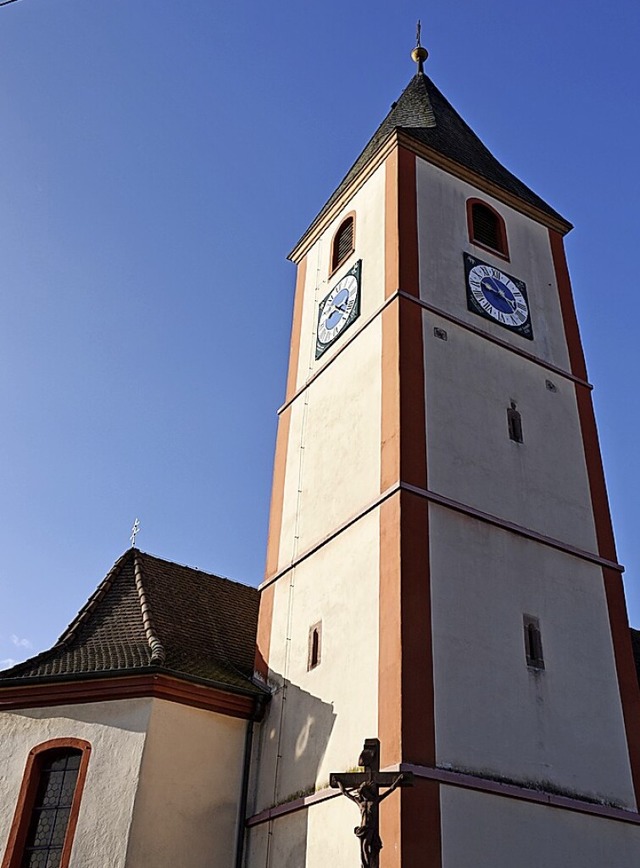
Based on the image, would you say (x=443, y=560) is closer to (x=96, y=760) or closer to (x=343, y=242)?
(x=96, y=760)

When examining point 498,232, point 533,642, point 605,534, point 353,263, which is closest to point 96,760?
point 533,642

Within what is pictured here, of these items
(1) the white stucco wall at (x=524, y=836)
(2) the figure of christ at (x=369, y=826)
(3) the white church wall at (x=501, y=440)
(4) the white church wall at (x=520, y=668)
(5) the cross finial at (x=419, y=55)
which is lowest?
(2) the figure of christ at (x=369, y=826)

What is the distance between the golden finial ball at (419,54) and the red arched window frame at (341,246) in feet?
23.1

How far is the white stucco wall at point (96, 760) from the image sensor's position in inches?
472

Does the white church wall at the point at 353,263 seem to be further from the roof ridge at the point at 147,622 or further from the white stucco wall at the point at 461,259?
the roof ridge at the point at 147,622

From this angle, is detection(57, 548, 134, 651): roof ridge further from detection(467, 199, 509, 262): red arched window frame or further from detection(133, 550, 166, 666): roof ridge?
detection(467, 199, 509, 262): red arched window frame

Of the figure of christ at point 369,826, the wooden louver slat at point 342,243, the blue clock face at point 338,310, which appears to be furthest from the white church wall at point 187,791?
the wooden louver slat at point 342,243

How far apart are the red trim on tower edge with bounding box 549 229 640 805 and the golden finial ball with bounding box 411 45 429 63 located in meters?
7.55

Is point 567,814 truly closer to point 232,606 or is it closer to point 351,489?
point 351,489

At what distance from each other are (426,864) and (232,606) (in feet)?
23.2

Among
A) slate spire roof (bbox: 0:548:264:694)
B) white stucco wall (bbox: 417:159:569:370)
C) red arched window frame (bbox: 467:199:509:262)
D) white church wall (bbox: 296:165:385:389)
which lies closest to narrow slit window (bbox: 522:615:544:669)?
slate spire roof (bbox: 0:548:264:694)

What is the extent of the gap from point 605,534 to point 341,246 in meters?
7.64

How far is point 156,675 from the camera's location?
42.9 ft

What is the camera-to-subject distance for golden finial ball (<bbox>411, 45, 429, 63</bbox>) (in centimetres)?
2405
